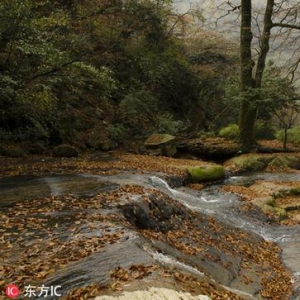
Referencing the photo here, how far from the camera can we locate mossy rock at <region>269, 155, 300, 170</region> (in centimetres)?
1795

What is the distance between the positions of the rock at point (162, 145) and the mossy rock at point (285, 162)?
15.9 feet

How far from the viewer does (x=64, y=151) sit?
16141 mm

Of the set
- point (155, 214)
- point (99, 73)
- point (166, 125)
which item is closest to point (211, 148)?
point (166, 125)

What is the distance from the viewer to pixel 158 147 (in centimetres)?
1919

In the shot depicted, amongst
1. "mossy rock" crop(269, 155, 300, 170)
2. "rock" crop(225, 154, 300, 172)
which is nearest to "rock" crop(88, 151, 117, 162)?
"rock" crop(225, 154, 300, 172)

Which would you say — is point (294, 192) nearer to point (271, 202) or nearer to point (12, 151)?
point (271, 202)

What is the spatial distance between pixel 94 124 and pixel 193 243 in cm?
1340

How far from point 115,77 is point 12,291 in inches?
799

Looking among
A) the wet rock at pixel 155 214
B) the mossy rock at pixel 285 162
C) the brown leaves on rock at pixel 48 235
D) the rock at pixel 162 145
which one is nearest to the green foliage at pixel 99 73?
the rock at pixel 162 145

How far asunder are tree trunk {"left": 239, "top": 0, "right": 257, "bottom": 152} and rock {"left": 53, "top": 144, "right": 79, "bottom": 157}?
880 cm

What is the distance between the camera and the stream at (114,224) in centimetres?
508

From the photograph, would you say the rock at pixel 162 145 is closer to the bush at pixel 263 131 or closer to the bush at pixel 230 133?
the bush at pixel 230 133

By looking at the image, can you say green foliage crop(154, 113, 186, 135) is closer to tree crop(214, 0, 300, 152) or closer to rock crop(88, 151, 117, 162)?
tree crop(214, 0, 300, 152)

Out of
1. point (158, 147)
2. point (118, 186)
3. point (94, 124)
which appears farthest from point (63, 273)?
point (94, 124)
